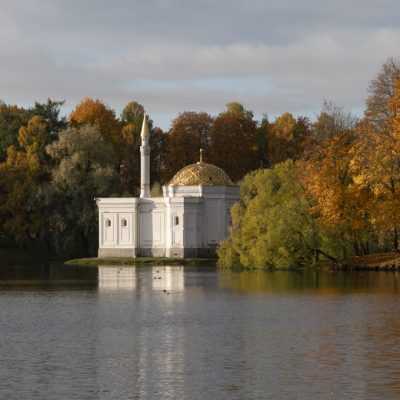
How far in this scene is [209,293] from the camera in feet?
149

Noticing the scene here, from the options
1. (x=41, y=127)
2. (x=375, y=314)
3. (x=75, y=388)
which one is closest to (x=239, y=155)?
(x=41, y=127)

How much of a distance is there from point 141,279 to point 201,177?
92.2 ft

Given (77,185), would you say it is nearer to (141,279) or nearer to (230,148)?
(230,148)

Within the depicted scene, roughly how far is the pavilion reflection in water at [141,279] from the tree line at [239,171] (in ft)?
18.0

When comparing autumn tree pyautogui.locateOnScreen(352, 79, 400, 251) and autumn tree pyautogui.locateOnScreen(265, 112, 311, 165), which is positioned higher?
autumn tree pyautogui.locateOnScreen(265, 112, 311, 165)

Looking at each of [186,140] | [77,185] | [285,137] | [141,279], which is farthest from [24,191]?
[141,279]

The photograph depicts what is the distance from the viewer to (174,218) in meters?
85.1

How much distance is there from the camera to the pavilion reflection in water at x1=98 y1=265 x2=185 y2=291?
169 ft

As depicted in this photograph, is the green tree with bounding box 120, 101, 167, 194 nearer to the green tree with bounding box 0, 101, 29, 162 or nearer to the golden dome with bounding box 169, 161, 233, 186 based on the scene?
the green tree with bounding box 0, 101, 29, 162

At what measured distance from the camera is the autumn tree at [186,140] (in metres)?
103

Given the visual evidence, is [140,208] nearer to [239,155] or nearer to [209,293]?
[239,155]

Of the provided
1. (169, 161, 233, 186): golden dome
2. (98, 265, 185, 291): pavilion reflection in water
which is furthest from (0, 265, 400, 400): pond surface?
(169, 161, 233, 186): golden dome

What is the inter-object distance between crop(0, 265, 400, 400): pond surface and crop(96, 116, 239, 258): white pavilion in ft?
116

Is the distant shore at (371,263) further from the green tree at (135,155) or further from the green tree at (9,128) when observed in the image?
the green tree at (9,128)
